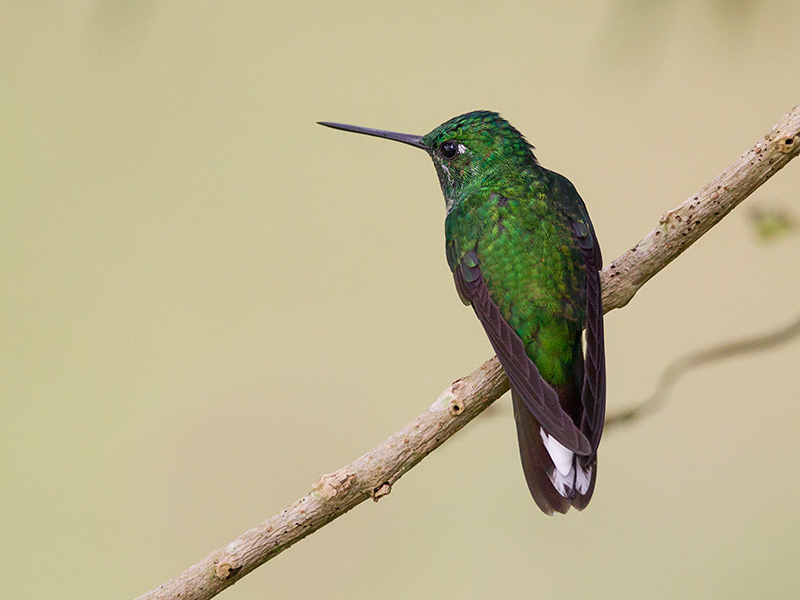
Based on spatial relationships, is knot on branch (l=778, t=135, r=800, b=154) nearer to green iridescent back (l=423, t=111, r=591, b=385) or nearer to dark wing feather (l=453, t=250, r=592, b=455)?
green iridescent back (l=423, t=111, r=591, b=385)

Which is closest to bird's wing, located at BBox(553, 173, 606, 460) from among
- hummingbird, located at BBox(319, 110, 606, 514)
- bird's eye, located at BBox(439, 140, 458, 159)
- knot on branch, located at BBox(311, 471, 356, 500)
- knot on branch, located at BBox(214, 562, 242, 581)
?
hummingbird, located at BBox(319, 110, 606, 514)

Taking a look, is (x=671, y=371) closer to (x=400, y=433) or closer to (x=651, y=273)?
(x=651, y=273)

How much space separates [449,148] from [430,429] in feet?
1.97

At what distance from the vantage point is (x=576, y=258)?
1336 mm

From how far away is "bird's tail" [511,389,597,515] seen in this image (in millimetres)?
1231

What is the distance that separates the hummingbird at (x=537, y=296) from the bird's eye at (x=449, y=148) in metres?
0.02

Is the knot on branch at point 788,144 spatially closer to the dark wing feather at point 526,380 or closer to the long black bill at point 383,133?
the dark wing feather at point 526,380

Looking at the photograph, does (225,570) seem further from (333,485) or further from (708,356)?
(708,356)

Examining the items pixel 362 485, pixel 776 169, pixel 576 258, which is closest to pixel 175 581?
pixel 362 485

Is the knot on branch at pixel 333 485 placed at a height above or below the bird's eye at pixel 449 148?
below

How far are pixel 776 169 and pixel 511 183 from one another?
17.6 inches

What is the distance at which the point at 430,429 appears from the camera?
117cm

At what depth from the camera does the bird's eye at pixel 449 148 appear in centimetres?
153

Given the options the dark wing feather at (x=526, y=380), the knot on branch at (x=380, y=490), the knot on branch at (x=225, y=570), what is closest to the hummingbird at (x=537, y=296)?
the dark wing feather at (x=526, y=380)
